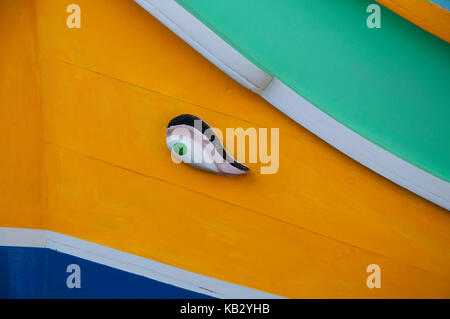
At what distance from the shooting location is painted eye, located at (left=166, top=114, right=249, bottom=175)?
101cm

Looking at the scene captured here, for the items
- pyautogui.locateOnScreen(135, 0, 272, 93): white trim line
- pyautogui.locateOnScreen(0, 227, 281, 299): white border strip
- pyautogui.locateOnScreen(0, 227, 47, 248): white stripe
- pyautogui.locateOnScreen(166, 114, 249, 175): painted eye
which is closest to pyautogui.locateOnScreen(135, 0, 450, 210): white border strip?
pyautogui.locateOnScreen(135, 0, 272, 93): white trim line

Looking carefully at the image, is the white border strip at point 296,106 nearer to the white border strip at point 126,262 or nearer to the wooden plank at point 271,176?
the wooden plank at point 271,176

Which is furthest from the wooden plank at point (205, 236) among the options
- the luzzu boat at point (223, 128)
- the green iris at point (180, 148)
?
the green iris at point (180, 148)

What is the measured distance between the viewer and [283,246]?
1069mm

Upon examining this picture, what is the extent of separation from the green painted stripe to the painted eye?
175mm

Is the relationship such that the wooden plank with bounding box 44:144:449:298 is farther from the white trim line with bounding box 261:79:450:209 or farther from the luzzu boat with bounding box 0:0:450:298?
the white trim line with bounding box 261:79:450:209

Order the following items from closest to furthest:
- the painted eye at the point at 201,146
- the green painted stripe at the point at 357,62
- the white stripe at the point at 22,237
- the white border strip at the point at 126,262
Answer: the green painted stripe at the point at 357,62, the painted eye at the point at 201,146, the white border strip at the point at 126,262, the white stripe at the point at 22,237

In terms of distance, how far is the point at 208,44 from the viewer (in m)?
0.96

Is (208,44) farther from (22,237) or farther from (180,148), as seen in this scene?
(22,237)

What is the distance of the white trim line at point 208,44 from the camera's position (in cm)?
95
